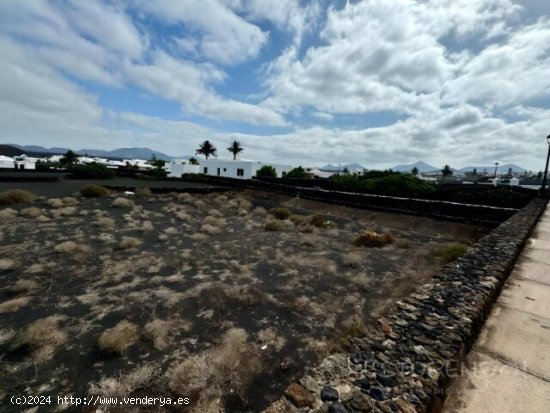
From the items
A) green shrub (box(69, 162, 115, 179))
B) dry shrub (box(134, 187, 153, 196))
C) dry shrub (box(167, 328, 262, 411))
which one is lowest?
dry shrub (box(167, 328, 262, 411))

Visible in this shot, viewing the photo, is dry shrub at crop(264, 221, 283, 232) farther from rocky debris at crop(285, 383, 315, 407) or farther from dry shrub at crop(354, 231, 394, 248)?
rocky debris at crop(285, 383, 315, 407)

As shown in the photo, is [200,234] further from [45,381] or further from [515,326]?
[515,326]

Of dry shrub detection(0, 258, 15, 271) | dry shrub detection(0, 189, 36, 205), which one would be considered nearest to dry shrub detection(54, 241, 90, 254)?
dry shrub detection(0, 258, 15, 271)

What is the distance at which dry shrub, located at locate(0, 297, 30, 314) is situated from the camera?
235 inches

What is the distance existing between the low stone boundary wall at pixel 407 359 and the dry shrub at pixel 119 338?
12.8 ft

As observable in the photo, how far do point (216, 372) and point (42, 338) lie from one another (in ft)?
11.3

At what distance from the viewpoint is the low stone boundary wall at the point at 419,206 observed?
541 inches

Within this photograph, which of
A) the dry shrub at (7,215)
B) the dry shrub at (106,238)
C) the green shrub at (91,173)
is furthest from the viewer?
the green shrub at (91,173)

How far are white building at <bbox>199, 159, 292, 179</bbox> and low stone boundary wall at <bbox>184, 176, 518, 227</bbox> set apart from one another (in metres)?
26.0

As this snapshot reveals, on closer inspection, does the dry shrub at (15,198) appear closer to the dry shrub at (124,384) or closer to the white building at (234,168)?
the dry shrub at (124,384)

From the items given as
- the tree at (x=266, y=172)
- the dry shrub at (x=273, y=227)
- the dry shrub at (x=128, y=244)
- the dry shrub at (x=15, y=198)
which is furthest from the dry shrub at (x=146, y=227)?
the tree at (x=266, y=172)

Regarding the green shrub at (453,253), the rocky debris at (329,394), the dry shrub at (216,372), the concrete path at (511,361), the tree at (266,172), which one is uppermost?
the tree at (266,172)

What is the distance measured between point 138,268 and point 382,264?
817cm

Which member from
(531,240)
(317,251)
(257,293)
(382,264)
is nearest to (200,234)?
(317,251)
